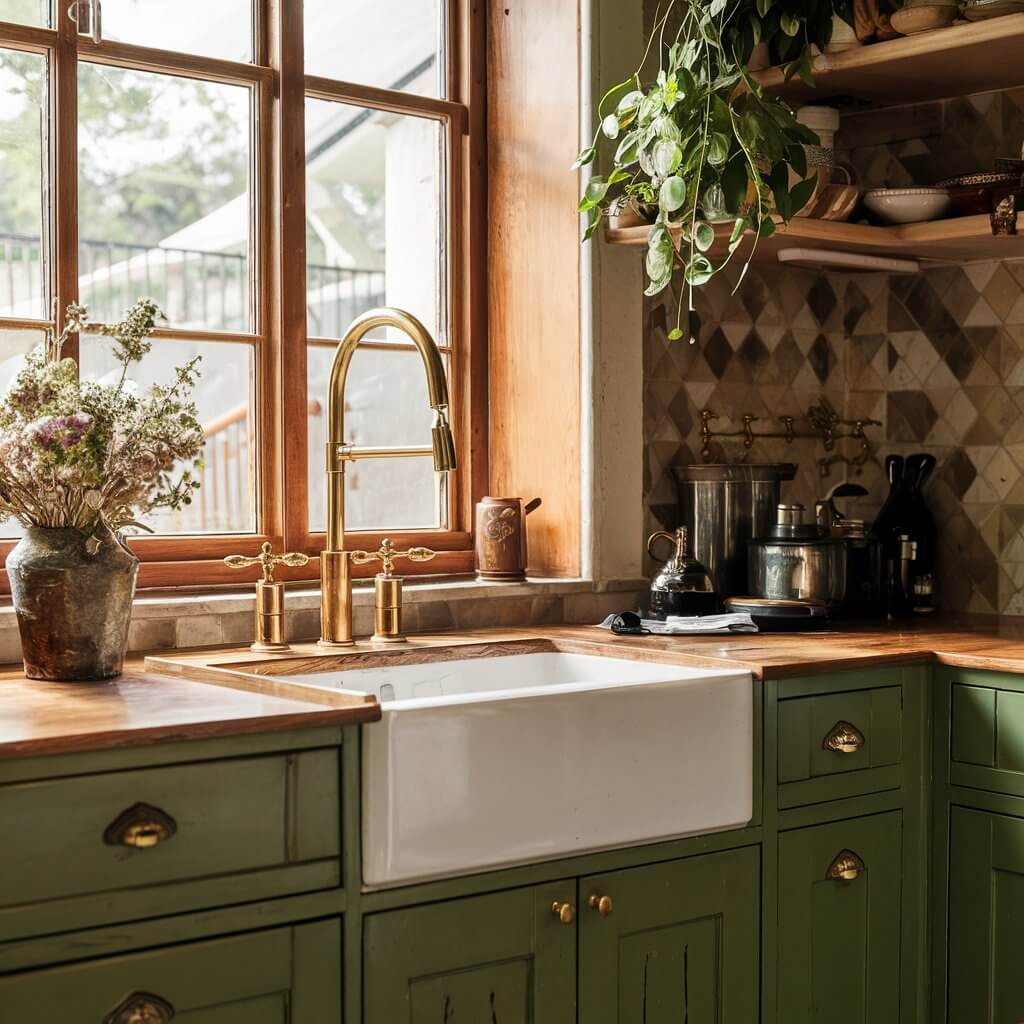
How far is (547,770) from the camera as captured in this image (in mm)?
1979

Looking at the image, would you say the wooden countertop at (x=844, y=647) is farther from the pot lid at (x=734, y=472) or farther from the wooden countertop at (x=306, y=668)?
the pot lid at (x=734, y=472)

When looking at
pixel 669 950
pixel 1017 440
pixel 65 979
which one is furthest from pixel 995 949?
pixel 65 979

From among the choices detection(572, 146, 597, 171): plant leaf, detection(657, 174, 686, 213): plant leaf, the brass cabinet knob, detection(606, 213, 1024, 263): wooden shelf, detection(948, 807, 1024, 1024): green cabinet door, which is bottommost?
detection(948, 807, 1024, 1024): green cabinet door

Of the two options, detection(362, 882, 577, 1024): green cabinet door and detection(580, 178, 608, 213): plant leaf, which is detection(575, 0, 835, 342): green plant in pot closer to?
detection(580, 178, 608, 213): plant leaf

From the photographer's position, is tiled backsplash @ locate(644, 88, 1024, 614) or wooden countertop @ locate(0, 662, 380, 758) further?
tiled backsplash @ locate(644, 88, 1024, 614)

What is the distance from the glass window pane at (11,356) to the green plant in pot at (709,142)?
1.02 m

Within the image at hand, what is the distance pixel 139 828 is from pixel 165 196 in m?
1.38

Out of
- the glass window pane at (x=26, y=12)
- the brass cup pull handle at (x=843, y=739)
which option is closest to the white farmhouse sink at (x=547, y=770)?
the brass cup pull handle at (x=843, y=739)

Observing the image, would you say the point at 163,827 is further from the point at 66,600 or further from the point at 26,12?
the point at 26,12

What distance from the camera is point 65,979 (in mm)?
1592

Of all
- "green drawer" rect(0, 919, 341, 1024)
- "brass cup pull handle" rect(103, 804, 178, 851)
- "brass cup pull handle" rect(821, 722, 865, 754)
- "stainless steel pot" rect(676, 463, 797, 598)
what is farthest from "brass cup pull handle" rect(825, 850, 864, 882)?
"brass cup pull handle" rect(103, 804, 178, 851)

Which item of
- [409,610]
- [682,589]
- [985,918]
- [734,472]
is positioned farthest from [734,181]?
[985,918]

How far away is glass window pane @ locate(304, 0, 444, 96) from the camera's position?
2.84 metres

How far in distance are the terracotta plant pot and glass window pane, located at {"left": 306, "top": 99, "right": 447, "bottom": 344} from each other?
897 mm
